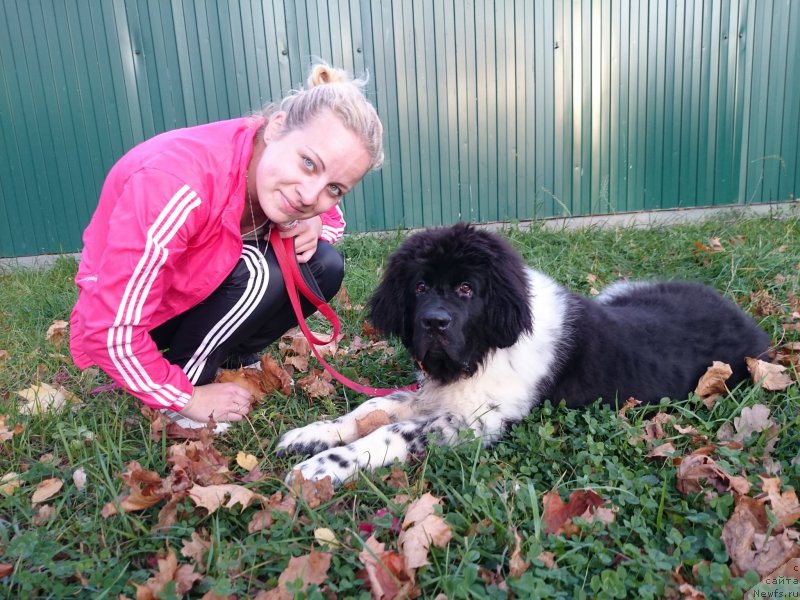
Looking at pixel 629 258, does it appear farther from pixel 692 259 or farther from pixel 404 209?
pixel 404 209

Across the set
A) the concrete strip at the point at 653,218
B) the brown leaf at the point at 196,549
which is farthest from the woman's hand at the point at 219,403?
the concrete strip at the point at 653,218

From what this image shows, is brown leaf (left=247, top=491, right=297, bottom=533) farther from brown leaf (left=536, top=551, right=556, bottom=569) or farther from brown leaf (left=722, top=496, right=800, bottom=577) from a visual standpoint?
brown leaf (left=722, top=496, right=800, bottom=577)

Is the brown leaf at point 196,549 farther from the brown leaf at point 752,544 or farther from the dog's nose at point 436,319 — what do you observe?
the brown leaf at point 752,544

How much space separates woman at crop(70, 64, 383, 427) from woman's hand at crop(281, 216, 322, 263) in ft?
0.03

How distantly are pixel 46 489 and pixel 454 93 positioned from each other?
4.92m

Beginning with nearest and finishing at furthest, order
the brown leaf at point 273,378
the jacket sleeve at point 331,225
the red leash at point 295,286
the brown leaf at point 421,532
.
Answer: the brown leaf at point 421,532, the red leash at point 295,286, the brown leaf at point 273,378, the jacket sleeve at point 331,225

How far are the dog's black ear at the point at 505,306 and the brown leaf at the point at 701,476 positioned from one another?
749mm

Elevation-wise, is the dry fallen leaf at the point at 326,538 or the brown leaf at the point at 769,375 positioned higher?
the dry fallen leaf at the point at 326,538

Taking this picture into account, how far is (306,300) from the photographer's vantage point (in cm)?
277

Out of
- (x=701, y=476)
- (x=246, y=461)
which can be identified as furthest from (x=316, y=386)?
(x=701, y=476)

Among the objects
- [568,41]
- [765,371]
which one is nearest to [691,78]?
[568,41]

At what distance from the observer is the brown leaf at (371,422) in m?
2.24

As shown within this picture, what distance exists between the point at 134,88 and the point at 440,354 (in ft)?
15.2

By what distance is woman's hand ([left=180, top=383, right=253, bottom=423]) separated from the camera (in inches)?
87.1
